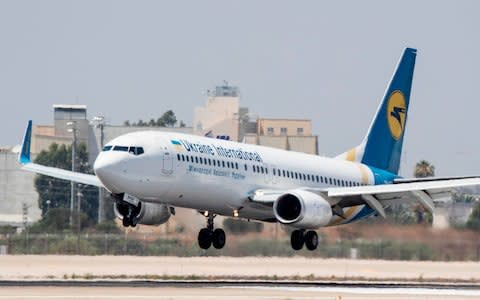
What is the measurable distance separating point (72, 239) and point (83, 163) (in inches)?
2057

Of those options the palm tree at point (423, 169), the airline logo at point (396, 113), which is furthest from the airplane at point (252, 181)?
the palm tree at point (423, 169)

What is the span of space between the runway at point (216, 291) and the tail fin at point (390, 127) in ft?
27.6

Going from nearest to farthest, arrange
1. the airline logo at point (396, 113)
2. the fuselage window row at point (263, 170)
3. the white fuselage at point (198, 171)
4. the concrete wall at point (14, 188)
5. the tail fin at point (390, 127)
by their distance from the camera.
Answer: the white fuselage at point (198, 171) < the fuselage window row at point (263, 170) < the tail fin at point (390, 127) < the airline logo at point (396, 113) < the concrete wall at point (14, 188)

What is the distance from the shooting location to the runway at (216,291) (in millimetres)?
54500

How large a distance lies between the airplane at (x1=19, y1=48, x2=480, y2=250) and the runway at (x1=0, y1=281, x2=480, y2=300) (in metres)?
2.47

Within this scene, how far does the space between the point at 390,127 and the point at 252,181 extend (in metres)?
13.3

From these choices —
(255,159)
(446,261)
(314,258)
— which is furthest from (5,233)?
(255,159)

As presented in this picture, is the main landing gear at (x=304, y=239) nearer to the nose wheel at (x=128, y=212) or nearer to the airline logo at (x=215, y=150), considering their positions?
the airline logo at (x=215, y=150)

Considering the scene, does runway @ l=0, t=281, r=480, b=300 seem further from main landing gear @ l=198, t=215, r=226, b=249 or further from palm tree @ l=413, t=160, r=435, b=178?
palm tree @ l=413, t=160, r=435, b=178

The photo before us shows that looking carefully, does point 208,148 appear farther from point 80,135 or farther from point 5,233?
point 80,135

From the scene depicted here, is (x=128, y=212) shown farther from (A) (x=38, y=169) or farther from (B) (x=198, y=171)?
(A) (x=38, y=169)

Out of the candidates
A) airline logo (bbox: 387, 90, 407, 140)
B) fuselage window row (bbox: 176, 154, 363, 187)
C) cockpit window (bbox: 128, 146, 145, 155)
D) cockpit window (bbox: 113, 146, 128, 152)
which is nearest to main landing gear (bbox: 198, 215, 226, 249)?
fuselage window row (bbox: 176, 154, 363, 187)

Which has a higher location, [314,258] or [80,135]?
[80,135]

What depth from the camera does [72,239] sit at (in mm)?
87312
